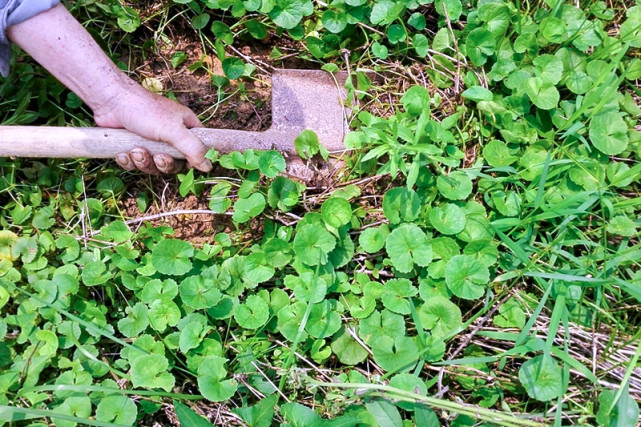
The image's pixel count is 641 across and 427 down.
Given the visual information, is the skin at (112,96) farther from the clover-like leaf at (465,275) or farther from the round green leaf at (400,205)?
the clover-like leaf at (465,275)

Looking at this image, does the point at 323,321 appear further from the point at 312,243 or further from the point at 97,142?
the point at 97,142

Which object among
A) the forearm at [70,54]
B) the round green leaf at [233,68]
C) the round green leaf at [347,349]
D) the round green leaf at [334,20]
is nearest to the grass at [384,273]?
the round green leaf at [347,349]

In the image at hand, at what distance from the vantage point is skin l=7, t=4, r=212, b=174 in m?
2.01

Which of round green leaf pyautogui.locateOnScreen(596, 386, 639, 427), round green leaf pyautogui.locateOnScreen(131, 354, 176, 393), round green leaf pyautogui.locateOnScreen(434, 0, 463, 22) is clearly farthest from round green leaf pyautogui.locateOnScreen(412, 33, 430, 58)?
round green leaf pyautogui.locateOnScreen(131, 354, 176, 393)

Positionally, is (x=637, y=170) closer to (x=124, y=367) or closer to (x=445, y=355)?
(x=445, y=355)

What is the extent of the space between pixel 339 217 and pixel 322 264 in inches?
7.6

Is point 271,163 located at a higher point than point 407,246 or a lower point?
higher

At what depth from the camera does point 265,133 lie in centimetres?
227

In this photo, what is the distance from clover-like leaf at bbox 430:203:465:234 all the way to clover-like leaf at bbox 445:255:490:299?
11 cm

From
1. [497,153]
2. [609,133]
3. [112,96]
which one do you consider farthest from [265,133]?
[609,133]

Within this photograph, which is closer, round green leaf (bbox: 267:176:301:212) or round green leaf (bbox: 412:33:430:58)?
round green leaf (bbox: 267:176:301:212)

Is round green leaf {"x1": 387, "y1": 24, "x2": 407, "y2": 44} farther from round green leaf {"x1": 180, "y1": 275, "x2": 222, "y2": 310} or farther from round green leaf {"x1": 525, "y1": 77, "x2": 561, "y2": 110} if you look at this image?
round green leaf {"x1": 180, "y1": 275, "x2": 222, "y2": 310}

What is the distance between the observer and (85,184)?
7.84 ft

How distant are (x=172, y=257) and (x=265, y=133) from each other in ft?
2.19
